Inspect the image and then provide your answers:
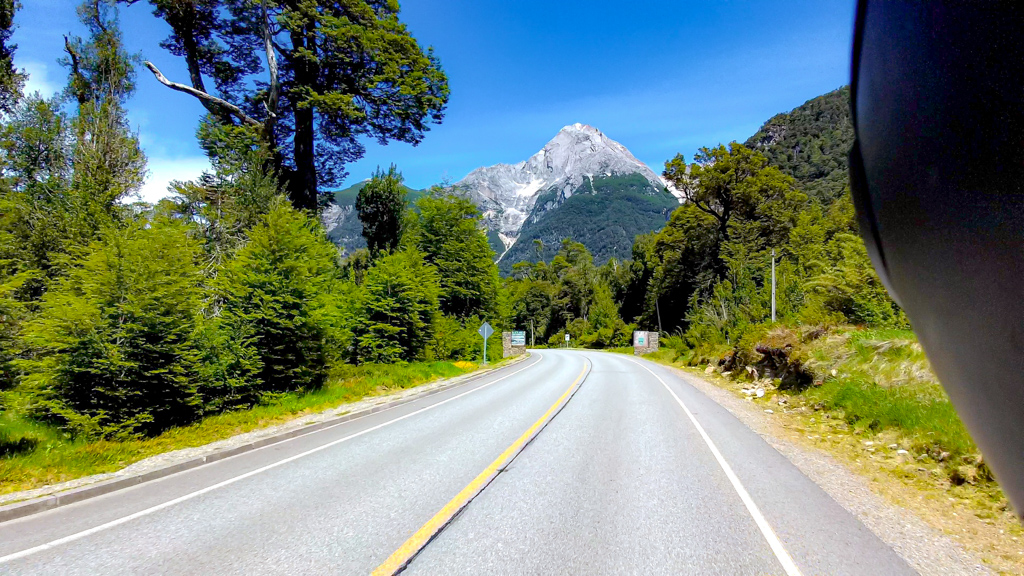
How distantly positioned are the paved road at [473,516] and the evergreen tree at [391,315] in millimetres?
11660

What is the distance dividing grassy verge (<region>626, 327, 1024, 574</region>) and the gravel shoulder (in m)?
0.17

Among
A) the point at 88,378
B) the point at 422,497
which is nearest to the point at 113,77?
the point at 88,378

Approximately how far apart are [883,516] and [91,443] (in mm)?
11242

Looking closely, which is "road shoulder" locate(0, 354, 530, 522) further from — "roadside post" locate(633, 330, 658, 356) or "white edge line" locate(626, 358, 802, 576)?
"roadside post" locate(633, 330, 658, 356)

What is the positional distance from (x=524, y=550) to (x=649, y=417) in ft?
23.9

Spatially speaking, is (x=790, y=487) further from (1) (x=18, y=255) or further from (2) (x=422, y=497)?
(1) (x=18, y=255)

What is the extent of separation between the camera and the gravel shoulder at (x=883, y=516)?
389 cm

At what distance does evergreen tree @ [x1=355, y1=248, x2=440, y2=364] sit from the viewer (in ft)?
64.8

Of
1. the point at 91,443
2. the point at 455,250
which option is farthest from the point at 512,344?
the point at 91,443

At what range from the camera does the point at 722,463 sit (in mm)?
6816

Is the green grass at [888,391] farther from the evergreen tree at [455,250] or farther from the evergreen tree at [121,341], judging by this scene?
the evergreen tree at [455,250]

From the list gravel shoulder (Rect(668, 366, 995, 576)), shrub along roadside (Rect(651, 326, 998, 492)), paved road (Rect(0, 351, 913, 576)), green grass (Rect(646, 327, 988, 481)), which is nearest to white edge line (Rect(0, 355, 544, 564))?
paved road (Rect(0, 351, 913, 576))

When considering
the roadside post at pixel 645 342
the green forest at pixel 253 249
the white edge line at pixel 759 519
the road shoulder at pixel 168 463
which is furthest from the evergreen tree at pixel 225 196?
the roadside post at pixel 645 342

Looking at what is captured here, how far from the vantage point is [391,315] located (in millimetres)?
20109
